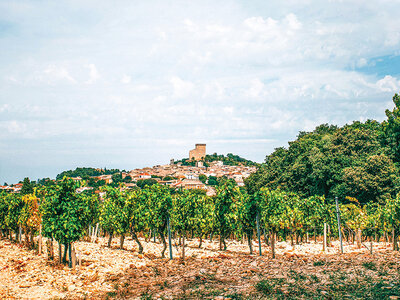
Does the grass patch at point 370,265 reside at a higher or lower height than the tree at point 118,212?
lower

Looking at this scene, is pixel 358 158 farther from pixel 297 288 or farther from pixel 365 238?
pixel 297 288

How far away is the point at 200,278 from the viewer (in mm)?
10398

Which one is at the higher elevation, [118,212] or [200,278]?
[118,212]

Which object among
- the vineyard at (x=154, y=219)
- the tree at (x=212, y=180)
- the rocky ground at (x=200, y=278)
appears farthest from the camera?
the tree at (x=212, y=180)

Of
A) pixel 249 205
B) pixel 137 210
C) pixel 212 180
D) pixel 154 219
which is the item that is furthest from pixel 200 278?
pixel 212 180

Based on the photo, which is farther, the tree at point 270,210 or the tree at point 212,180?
the tree at point 212,180

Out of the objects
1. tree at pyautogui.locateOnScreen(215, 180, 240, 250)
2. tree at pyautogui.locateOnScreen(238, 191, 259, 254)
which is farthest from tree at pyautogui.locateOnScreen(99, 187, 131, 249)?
tree at pyautogui.locateOnScreen(238, 191, 259, 254)

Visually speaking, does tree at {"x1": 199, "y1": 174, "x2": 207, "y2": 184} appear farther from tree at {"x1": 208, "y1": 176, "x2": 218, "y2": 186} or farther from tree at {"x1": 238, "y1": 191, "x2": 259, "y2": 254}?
tree at {"x1": 238, "y1": 191, "x2": 259, "y2": 254}

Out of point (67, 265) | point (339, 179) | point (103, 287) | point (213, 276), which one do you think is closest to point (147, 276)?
point (103, 287)

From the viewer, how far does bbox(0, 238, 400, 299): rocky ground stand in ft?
28.5

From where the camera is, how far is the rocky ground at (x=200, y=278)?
867cm

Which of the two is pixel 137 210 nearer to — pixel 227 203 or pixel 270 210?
pixel 227 203

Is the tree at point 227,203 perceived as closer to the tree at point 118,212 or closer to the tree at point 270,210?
the tree at point 270,210

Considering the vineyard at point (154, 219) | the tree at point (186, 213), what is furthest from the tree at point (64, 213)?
the tree at point (186, 213)
